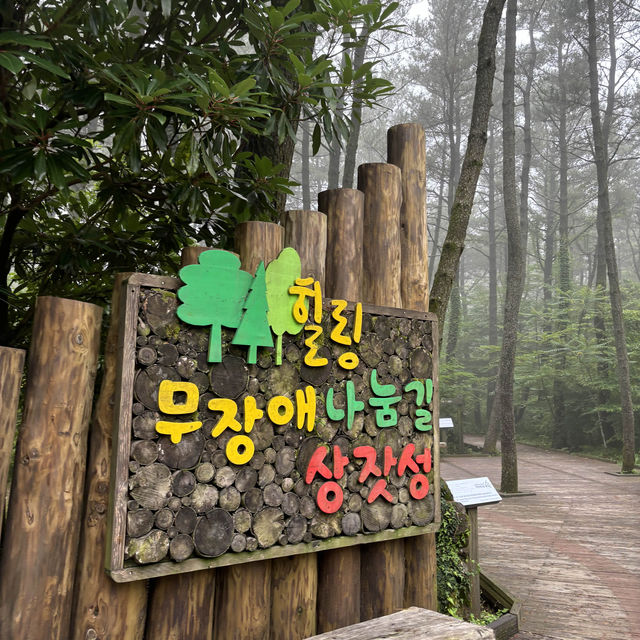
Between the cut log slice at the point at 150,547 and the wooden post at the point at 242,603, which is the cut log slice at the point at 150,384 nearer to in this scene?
the cut log slice at the point at 150,547

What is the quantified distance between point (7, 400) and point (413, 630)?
5.53ft

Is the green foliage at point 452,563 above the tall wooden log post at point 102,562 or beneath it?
beneath

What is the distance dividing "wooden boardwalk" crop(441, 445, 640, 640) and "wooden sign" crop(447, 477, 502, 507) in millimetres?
766

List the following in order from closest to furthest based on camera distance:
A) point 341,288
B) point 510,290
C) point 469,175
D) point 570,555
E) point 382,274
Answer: point 341,288, point 382,274, point 469,175, point 570,555, point 510,290

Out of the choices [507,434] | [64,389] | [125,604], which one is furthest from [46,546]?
[507,434]

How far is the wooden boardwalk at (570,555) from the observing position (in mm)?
3717

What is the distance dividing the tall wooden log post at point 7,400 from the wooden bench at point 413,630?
4.06 feet

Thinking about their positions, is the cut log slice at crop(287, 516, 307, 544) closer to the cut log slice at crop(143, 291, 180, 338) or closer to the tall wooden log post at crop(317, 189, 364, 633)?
the tall wooden log post at crop(317, 189, 364, 633)

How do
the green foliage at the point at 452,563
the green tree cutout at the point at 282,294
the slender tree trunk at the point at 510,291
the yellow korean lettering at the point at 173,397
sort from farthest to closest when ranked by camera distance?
the slender tree trunk at the point at 510,291
the green foliage at the point at 452,563
the green tree cutout at the point at 282,294
the yellow korean lettering at the point at 173,397

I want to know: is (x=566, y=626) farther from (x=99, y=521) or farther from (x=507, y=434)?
(x=507, y=434)

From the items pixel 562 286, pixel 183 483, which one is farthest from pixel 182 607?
pixel 562 286

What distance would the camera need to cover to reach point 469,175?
16.1ft

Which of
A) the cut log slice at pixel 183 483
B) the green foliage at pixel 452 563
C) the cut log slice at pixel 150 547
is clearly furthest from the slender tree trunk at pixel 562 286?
the cut log slice at pixel 150 547

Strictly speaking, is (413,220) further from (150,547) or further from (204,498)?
(150,547)
